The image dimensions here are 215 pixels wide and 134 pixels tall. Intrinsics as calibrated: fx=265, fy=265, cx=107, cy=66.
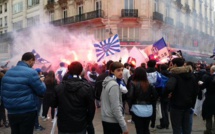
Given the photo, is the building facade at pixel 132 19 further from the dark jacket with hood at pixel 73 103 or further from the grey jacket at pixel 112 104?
the dark jacket with hood at pixel 73 103

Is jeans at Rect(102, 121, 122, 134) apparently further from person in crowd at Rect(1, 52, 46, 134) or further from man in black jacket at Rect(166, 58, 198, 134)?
man in black jacket at Rect(166, 58, 198, 134)

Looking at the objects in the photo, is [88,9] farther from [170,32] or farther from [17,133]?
[17,133]

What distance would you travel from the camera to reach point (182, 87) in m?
4.73

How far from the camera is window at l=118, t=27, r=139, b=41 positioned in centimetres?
2430

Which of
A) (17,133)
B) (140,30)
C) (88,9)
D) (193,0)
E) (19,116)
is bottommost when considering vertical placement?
(17,133)

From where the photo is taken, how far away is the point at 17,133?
4156mm

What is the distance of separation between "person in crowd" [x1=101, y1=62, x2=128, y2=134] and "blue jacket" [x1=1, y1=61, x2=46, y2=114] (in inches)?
39.1

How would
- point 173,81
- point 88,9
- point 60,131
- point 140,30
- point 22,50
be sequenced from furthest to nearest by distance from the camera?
1. point 22,50
2. point 88,9
3. point 140,30
4. point 173,81
5. point 60,131

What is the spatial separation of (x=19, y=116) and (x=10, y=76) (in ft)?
2.05

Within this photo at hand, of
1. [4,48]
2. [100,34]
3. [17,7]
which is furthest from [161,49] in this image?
[17,7]

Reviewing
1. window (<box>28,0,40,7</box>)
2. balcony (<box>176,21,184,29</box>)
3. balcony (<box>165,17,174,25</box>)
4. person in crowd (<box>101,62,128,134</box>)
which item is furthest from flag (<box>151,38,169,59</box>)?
window (<box>28,0,40,7</box>)

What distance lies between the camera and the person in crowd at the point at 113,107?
378 cm

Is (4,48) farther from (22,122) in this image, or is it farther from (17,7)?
(22,122)

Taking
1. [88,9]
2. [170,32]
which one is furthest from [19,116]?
[170,32]
